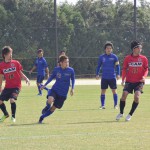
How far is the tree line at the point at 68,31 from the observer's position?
54.7 metres

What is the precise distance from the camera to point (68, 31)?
56562mm

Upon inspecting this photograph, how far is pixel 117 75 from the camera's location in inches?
749

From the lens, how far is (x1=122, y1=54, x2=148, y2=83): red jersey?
585 inches

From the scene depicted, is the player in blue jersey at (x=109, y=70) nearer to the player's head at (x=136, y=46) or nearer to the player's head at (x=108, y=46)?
the player's head at (x=108, y=46)

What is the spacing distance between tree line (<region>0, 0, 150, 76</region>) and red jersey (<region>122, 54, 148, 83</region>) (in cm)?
3571

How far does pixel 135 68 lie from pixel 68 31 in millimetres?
41927

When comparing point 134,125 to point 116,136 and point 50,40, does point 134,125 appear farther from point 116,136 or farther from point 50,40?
point 50,40

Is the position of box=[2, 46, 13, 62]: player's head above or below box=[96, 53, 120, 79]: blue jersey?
above

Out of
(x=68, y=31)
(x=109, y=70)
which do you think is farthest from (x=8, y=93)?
(x=68, y=31)

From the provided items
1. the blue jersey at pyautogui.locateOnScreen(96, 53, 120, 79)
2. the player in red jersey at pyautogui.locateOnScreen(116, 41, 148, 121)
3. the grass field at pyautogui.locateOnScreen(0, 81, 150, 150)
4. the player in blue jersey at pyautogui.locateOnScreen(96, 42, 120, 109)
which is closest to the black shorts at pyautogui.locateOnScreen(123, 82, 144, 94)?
the player in red jersey at pyautogui.locateOnScreen(116, 41, 148, 121)

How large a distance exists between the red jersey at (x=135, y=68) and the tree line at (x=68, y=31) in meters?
35.7

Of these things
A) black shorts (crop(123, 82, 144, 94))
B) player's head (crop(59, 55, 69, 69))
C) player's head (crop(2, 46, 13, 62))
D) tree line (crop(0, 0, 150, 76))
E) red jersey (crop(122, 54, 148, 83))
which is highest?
player's head (crop(2, 46, 13, 62))

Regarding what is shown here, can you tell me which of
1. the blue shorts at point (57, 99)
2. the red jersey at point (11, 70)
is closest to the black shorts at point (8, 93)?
the red jersey at point (11, 70)

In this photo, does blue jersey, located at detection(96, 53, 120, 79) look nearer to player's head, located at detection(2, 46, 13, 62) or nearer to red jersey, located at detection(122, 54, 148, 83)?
red jersey, located at detection(122, 54, 148, 83)
